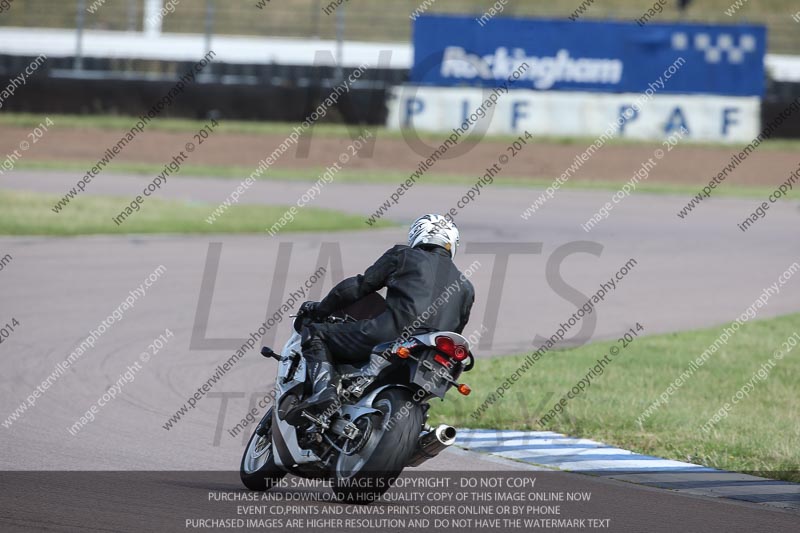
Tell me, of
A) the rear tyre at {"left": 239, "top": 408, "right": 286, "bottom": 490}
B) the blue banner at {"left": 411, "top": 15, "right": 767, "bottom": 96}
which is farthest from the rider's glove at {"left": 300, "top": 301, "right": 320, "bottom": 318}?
the blue banner at {"left": 411, "top": 15, "right": 767, "bottom": 96}

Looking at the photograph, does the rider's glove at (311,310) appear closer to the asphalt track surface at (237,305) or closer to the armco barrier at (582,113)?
the asphalt track surface at (237,305)

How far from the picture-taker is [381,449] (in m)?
6.55

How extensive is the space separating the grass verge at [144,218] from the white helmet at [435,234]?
13.8 metres

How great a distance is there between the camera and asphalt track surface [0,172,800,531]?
7.29m

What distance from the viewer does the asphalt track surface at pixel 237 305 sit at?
7289 millimetres

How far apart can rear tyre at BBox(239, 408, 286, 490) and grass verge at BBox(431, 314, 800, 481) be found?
2.73 metres

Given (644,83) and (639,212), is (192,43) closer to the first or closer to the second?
(644,83)

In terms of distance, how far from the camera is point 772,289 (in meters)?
17.2

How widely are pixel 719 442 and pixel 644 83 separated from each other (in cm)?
2460

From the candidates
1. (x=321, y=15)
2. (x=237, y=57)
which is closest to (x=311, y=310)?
(x=237, y=57)

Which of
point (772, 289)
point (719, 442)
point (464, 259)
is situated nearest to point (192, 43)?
point (464, 259)

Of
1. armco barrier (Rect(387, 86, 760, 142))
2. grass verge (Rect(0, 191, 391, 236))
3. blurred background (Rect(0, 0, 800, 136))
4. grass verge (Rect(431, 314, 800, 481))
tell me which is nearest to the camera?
grass verge (Rect(431, 314, 800, 481))

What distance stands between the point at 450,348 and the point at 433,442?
0.50 m

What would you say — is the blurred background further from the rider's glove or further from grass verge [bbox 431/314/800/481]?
the rider's glove
